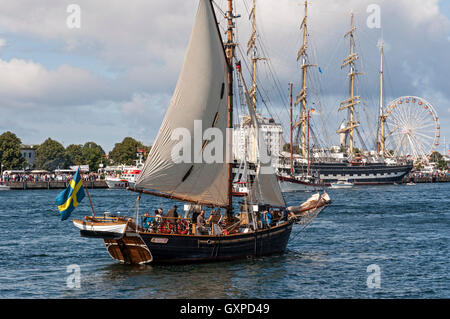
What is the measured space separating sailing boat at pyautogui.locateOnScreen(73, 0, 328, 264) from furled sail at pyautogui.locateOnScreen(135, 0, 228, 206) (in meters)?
0.05

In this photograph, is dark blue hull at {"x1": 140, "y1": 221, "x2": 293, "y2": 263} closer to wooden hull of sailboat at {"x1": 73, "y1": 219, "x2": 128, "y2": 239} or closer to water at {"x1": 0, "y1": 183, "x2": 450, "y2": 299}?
water at {"x1": 0, "y1": 183, "x2": 450, "y2": 299}

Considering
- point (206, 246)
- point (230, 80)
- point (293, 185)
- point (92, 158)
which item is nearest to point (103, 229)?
point (206, 246)

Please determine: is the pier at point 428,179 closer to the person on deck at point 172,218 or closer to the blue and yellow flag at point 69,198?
the person on deck at point 172,218

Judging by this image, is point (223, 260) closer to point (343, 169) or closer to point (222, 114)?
point (222, 114)

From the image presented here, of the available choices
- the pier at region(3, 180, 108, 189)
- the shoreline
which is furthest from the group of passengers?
the pier at region(3, 180, 108, 189)

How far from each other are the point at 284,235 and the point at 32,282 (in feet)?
47.5

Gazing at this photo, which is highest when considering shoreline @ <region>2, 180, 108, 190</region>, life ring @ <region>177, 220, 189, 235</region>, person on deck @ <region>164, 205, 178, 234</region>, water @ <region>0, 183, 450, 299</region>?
shoreline @ <region>2, 180, 108, 190</region>

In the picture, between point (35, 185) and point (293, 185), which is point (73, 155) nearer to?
point (35, 185)

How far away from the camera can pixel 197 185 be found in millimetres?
33031

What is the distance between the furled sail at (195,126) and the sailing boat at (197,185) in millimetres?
45

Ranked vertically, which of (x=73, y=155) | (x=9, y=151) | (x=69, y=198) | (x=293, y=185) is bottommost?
(x=69, y=198)

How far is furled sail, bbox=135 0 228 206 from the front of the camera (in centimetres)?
3148

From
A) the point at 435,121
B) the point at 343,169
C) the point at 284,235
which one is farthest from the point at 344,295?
the point at 435,121

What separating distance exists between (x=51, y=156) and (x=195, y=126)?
161 metres
